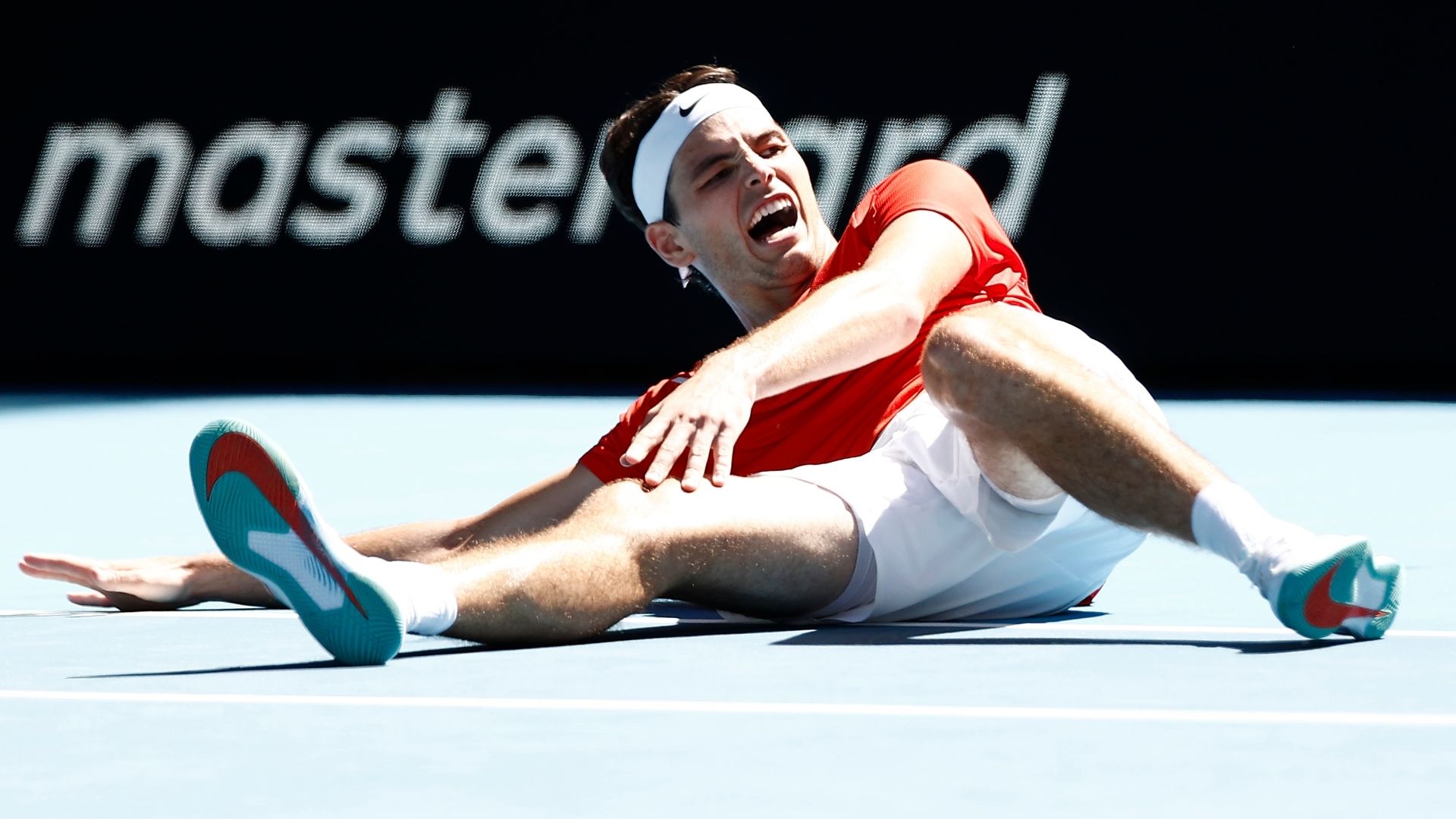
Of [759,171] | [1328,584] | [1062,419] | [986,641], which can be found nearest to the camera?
[1328,584]

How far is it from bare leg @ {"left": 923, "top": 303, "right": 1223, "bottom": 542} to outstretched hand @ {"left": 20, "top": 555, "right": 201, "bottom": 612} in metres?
1.51

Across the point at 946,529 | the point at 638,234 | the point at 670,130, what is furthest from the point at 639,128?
the point at 638,234

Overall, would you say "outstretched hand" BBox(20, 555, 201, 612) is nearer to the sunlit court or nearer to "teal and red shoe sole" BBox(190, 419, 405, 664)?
the sunlit court

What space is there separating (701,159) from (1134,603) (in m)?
1.18

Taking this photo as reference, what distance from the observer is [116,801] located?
2.10m

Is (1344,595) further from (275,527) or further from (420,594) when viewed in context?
(275,527)

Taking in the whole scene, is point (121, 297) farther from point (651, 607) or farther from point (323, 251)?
point (651, 607)

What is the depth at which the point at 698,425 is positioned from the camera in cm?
297

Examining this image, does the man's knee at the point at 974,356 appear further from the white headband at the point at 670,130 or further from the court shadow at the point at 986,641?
the white headband at the point at 670,130

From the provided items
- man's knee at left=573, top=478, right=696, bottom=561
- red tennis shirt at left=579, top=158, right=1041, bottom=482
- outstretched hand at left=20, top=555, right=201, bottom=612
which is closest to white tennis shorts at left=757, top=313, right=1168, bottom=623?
red tennis shirt at left=579, top=158, right=1041, bottom=482

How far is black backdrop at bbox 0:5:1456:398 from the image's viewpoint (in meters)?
10.2

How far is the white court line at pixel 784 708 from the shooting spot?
8.06 ft

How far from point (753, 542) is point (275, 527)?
29.8 inches

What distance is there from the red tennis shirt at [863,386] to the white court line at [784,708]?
0.95 meters
